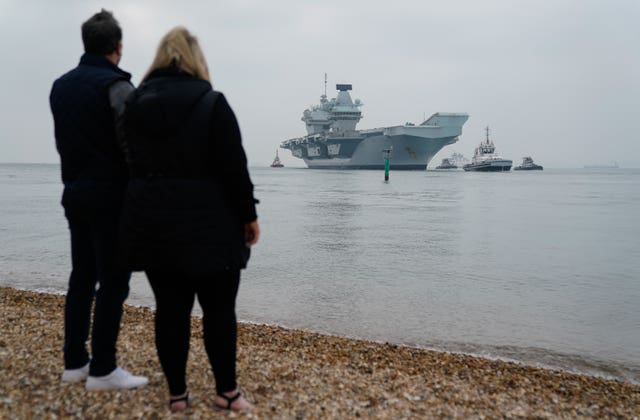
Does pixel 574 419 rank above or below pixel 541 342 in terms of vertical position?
above

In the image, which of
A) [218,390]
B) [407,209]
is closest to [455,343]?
[218,390]

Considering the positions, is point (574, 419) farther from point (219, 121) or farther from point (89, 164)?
point (89, 164)

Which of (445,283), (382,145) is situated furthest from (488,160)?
(445,283)

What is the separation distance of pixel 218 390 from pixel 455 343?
3.63 metres

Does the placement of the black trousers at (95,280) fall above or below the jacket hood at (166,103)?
below

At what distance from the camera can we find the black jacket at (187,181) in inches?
87.6

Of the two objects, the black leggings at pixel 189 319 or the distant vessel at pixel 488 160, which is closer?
the black leggings at pixel 189 319

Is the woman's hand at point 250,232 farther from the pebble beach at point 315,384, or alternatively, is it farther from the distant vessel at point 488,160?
the distant vessel at point 488,160

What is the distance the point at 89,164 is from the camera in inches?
103

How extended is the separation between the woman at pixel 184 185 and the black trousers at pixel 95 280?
33 cm

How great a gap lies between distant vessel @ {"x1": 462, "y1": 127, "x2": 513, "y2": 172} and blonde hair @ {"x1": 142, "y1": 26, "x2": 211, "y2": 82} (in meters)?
97.5

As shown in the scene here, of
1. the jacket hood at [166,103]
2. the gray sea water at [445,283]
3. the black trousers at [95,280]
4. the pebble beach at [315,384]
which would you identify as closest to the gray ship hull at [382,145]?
the gray sea water at [445,283]

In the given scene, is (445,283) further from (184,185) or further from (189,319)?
(184,185)

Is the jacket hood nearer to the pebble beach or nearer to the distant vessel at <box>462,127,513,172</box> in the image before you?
the pebble beach
